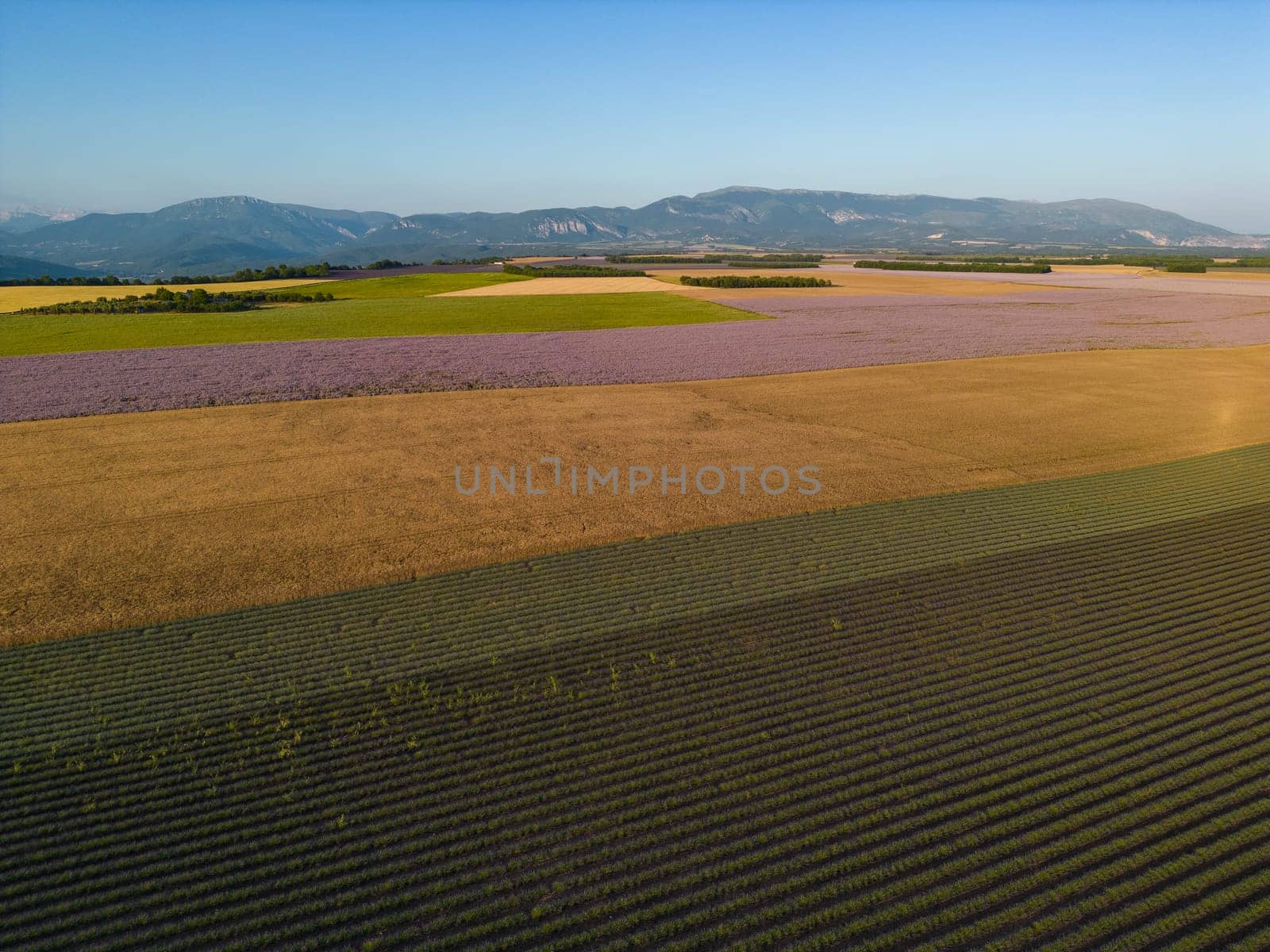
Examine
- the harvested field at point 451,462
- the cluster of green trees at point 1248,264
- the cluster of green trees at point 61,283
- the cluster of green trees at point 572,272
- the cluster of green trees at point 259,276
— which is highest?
the cluster of green trees at point 1248,264

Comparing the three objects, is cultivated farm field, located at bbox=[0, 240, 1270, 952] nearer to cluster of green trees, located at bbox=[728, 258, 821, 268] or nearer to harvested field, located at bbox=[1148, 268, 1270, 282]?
harvested field, located at bbox=[1148, 268, 1270, 282]

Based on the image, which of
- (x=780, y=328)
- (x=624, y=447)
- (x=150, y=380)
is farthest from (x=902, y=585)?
(x=780, y=328)

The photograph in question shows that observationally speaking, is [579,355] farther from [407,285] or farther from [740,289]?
[407,285]

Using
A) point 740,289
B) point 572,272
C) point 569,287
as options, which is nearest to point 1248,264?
point 740,289

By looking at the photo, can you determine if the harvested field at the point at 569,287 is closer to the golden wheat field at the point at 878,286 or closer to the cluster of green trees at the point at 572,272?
the golden wheat field at the point at 878,286

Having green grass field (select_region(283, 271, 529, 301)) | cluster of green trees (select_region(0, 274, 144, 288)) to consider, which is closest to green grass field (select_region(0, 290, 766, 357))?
green grass field (select_region(283, 271, 529, 301))

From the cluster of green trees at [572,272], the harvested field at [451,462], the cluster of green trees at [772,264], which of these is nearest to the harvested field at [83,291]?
the cluster of green trees at [572,272]

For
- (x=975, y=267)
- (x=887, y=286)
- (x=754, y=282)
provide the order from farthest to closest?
(x=975, y=267) < (x=887, y=286) < (x=754, y=282)
